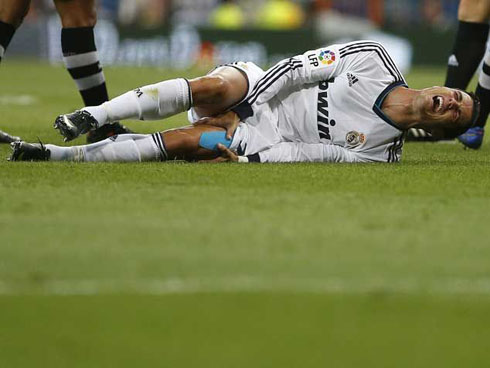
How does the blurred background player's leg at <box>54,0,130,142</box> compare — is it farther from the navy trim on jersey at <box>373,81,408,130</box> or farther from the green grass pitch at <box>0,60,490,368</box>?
the navy trim on jersey at <box>373,81,408,130</box>

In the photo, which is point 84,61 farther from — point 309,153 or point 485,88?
point 485,88

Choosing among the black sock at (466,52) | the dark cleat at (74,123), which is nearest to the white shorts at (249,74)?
the dark cleat at (74,123)

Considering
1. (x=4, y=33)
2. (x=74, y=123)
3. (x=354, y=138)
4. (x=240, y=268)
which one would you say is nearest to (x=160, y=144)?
(x=74, y=123)

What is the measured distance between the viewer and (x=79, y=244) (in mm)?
3311

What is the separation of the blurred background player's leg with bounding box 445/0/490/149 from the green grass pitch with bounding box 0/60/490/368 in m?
1.96

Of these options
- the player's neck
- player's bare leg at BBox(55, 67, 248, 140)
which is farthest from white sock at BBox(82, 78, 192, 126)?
the player's neck

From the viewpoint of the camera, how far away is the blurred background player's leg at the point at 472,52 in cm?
671

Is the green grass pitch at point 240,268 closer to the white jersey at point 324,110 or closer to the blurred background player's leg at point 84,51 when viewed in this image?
the white jersey at point 324,110

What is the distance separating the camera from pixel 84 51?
20.0 ft

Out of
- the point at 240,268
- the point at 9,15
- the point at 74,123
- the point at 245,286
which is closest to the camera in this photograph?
the point at 245,286

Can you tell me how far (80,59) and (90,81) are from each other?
146mm

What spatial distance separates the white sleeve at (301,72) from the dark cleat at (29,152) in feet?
3.35

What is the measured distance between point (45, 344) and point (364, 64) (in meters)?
3.27

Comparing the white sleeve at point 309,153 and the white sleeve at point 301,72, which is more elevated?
the white sleeve at point 301,72
